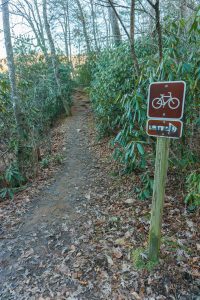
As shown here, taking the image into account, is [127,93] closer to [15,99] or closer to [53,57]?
[15,99]

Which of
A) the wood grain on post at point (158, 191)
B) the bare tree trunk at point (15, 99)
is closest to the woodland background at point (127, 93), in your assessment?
the bare tree trunk at point (15, 99)

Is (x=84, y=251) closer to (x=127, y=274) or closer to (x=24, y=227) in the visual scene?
(x=127, y=274)

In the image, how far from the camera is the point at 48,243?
2938mm

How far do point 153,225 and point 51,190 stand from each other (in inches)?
105

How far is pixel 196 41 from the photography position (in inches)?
108

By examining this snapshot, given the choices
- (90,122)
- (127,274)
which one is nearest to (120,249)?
(127,274)

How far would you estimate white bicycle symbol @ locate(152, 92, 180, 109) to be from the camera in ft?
5.79

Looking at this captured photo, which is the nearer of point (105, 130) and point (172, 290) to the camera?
point (172, 290)

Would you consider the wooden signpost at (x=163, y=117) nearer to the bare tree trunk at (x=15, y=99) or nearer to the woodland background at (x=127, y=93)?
the woodland background at (x=127, y=93)

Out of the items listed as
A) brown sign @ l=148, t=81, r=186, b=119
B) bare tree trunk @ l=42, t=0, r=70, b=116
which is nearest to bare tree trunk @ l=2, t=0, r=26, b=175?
brown sign @ l=148, t=81, r=186, b=119

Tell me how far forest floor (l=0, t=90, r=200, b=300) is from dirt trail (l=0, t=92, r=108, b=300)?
10mm

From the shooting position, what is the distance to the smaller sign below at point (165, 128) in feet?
5.75

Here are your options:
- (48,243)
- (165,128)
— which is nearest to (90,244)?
(48,243)

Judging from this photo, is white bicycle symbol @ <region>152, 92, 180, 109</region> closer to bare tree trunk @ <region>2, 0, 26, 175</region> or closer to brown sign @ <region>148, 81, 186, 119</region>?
brown sign @ <region>148, 81, 186, 119</region>
